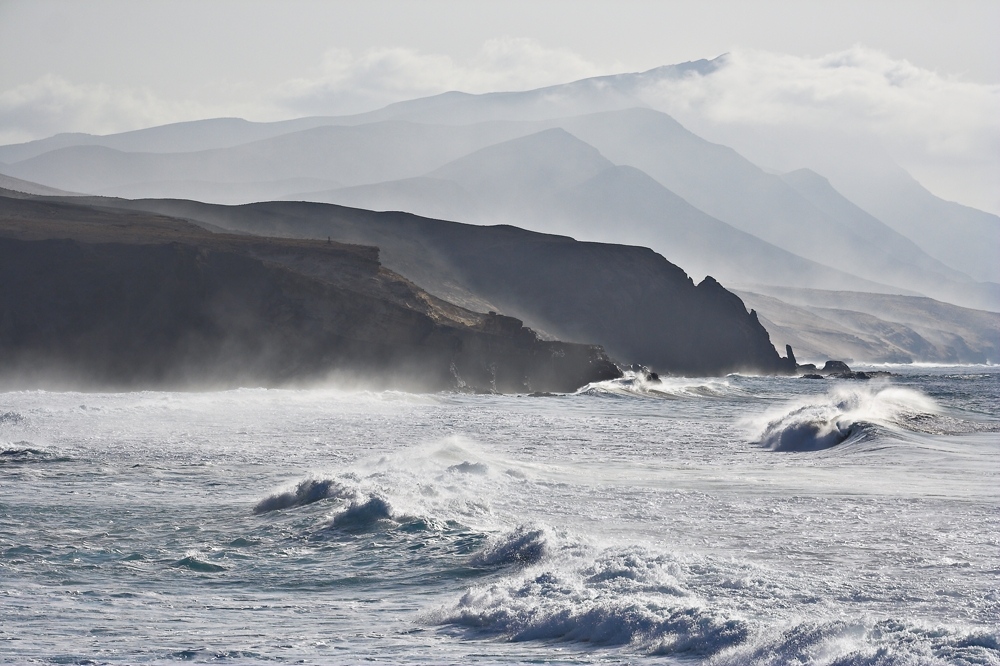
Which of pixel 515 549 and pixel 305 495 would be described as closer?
pixel 515 549

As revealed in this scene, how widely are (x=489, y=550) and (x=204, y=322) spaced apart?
41919 millimetres

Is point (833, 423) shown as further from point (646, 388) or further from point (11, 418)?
point (646, 388)

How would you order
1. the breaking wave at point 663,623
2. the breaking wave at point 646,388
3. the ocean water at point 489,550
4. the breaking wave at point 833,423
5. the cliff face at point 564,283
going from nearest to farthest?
the breaking wave at point 663,623, the ocean water at point 489,550, the breaking wave at point 833,423, the breaking wave at point 646,388, the cliff face at point 564,283

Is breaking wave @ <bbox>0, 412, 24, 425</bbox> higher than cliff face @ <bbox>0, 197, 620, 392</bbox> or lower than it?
lower

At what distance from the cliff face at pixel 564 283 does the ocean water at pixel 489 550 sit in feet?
192

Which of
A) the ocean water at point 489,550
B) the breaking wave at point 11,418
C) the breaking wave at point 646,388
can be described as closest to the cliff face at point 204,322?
the breaking wave at point 646,388

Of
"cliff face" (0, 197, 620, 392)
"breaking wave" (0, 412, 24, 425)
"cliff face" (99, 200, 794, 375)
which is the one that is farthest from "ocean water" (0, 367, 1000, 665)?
"cliff face" (99, 200, 794, 375)

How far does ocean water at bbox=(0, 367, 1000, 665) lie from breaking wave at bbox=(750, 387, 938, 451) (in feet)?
4.43

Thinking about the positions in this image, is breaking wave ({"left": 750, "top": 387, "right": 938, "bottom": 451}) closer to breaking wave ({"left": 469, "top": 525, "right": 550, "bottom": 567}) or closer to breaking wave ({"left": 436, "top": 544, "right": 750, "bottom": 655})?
breaking wave ({"left": 469, "top": 525, "right": 550, "bottom": 567})

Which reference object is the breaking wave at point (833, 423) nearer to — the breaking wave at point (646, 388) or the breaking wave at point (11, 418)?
the breaking wave at point (646, 388)

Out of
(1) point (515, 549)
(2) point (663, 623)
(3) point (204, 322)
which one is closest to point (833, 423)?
(1) point (515, 549)

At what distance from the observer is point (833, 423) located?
31.4 metres

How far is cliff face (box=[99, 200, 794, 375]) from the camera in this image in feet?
283

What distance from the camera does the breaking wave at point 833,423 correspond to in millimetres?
29050
